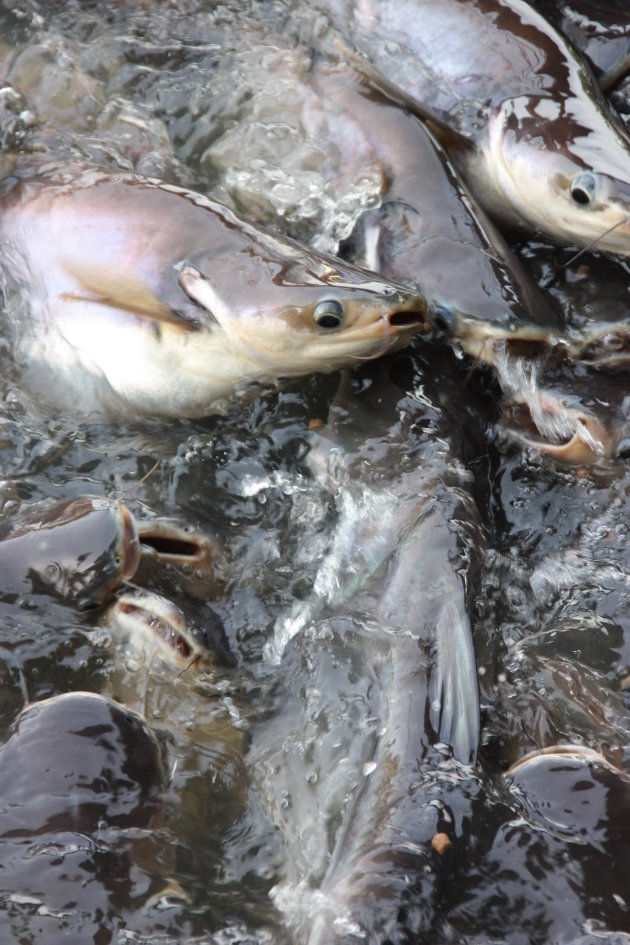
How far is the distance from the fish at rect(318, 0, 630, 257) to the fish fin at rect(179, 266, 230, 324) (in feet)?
3.37

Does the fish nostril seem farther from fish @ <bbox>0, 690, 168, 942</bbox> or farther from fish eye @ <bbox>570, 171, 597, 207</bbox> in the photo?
fish @ <bbox>0, 690, 168, 942</bbox>

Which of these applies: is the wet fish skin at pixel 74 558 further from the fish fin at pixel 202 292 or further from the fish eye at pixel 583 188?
the fish eye at pixel 583 188

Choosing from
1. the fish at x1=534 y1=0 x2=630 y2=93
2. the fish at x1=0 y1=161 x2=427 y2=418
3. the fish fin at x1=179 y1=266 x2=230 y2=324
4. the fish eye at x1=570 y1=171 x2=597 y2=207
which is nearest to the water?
the fish at x1=0 y1=161 x2=427 y2=418

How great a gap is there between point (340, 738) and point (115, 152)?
77.5 inches

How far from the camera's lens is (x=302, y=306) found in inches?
102

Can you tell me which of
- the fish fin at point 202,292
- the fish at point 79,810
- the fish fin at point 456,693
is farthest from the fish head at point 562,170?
the fish at point 79,810

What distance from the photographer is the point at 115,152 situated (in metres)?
3.23

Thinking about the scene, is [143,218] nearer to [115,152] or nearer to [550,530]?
[115,152]

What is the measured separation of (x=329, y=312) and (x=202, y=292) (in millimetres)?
337

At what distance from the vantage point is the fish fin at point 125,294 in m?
2.68

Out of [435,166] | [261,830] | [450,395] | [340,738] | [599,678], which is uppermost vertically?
[435,166]

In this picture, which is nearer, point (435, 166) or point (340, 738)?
point (340, 738)

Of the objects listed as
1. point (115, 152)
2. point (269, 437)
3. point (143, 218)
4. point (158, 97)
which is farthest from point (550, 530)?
point (158, 97)

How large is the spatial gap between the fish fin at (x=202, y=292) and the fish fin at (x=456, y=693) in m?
0.99
